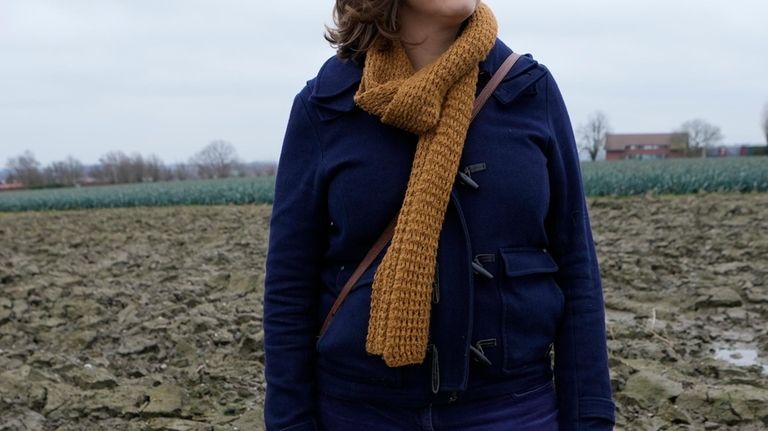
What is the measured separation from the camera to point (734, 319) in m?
4.73

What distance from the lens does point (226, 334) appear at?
4.39 meters

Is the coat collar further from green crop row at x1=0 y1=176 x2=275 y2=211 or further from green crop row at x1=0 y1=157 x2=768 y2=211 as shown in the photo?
green crop row at x1=0 y1=176 x2=275 y2=211

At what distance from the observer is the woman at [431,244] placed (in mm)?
1166

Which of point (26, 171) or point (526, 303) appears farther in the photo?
point (26, 171)

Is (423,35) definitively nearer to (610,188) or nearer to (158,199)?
(610,188)

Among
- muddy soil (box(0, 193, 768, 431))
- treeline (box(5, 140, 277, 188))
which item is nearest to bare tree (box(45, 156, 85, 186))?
treeline (box(5, 140, 277, 188))

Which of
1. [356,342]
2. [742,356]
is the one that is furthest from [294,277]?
[742,356]

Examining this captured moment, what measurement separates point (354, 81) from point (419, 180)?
230 millimetres

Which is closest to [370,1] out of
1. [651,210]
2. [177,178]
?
[651,210]

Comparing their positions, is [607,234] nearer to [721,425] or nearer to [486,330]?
[721,425]

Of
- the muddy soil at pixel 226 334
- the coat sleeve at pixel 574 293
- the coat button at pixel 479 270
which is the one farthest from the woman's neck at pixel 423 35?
the muddy soil at pixel 226 334

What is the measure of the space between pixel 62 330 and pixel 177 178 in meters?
47.9

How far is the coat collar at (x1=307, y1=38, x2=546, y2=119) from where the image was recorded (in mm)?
1234

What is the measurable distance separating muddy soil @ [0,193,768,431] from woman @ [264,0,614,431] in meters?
1.93
